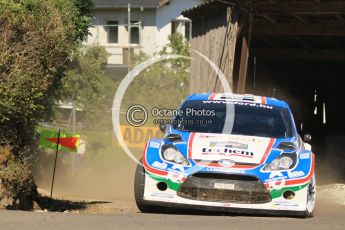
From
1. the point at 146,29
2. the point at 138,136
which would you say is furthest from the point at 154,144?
the point at 146,29

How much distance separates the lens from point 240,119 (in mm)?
11281

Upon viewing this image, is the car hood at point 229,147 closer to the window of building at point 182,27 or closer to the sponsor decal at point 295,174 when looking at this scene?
the sponsor decal at point 295,174

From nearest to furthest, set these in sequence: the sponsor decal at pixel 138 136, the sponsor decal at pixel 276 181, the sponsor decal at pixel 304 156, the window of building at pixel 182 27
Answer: the sponsor decal at pixel 276 181 < the sponsor decal at pixel 304 156 < the sponsor decal at pixel 138 136 < the window of building at pixel 182 27

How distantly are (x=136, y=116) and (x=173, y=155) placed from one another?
15521 mm

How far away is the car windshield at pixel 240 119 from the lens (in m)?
10.9

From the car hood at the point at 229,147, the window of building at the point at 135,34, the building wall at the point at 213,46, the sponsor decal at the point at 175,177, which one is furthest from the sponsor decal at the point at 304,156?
Result: the window of building at the point at 135,34

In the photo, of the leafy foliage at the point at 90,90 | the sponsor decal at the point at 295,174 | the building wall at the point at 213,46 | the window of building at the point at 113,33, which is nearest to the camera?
the sponsor decal at the point at 295,174

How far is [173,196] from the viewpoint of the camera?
9.71 metres

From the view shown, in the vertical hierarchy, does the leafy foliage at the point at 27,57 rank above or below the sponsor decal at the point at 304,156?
above

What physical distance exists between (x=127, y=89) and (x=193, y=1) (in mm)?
9559

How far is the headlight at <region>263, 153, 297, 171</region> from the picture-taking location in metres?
9.74

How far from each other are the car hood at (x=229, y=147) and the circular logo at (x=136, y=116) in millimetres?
13157

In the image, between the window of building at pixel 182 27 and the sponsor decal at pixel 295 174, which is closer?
the sponsor decal at pixel 295 174

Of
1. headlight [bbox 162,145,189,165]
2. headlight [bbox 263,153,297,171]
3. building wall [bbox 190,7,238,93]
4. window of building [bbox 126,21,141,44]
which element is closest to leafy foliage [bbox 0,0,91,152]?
headlight [bbox 162,145,189,165]
